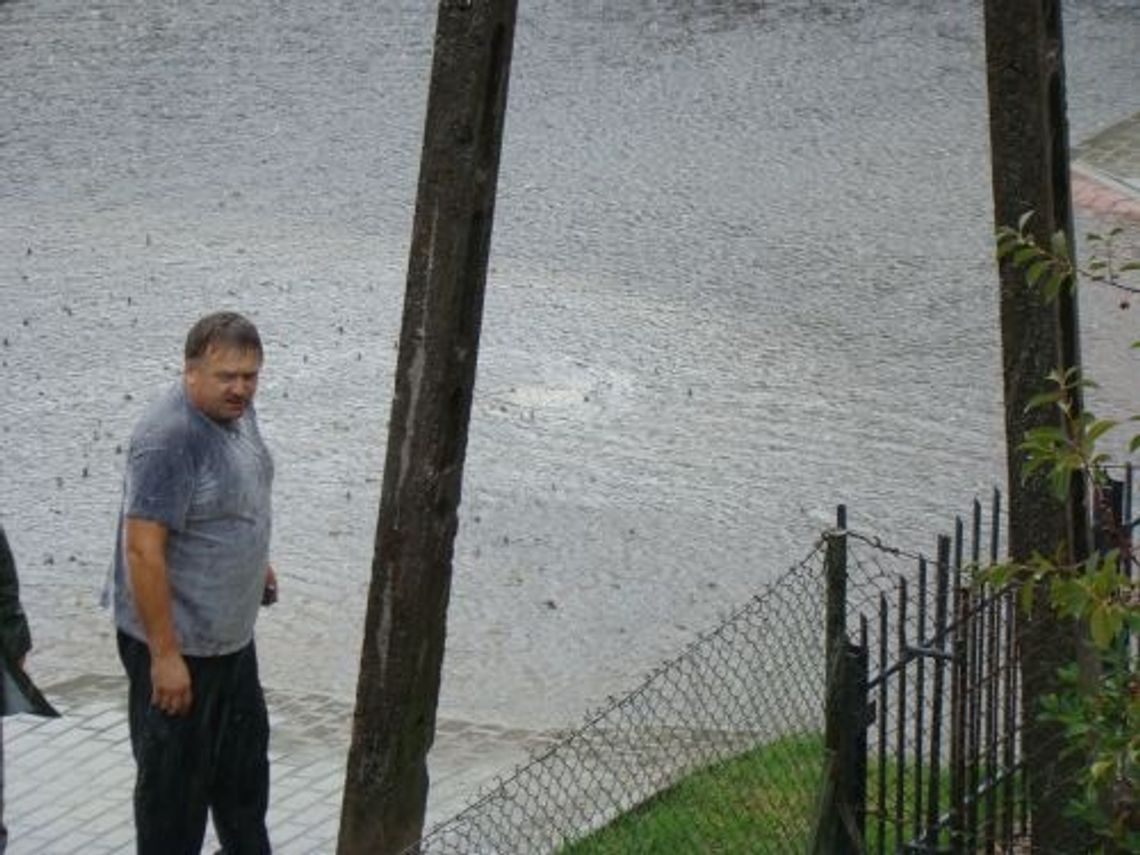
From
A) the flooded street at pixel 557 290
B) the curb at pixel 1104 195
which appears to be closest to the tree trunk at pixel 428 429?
the flooded street at pixel 557 290

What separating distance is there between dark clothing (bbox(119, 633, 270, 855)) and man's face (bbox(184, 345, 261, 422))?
24.8 inches

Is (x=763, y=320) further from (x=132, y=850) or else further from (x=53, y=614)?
(x=132, y=850)

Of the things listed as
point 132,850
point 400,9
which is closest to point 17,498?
point 132,850

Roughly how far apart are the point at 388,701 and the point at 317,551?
388 centimetres

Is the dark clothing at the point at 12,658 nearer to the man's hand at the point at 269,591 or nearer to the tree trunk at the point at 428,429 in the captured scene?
the man's hand at the point at 269,591

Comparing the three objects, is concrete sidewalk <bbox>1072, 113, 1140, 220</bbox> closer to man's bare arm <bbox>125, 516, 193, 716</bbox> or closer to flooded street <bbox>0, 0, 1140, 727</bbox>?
flooded street <bbox>0, 0, 1140, 727</bbox>

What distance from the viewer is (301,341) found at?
40.1ft

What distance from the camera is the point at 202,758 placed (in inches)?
252

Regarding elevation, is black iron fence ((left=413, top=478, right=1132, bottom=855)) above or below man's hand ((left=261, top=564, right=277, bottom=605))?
below

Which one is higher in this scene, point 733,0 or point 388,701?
point 733,0

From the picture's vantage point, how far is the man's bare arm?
605cm

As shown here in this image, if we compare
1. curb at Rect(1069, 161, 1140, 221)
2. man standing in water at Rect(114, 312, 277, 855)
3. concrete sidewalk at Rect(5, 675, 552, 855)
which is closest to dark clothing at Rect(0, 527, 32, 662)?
man standing in water at Rect(114, 312, 277, 855)

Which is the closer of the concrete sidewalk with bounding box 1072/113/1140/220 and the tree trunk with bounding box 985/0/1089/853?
the tree trunk with bounding box 985/0/1089/853

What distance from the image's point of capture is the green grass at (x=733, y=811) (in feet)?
21.8
